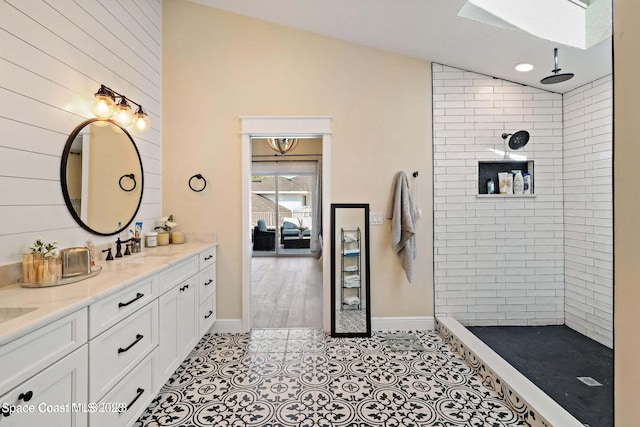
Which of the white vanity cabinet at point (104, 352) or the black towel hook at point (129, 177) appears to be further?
the black towel hook at point (129, 177)

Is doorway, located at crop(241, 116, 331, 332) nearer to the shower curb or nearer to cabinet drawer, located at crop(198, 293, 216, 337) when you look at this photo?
cabinet drawer, located at crop(198, 293, 216, 337)

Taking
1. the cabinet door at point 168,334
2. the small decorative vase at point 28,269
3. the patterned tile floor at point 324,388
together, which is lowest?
the patterned tile floor at point 324,388

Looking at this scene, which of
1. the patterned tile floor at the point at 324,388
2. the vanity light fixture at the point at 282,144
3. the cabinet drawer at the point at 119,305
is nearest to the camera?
the cabinet drawer at the point at 119,305

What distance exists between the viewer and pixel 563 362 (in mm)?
Result: 2461

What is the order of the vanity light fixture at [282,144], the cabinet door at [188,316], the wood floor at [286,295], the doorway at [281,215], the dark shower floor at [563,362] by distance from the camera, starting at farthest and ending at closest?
the doorway at [281,215]
the vanity light fixture at [282,144]
the wood floor at [286,295]
the cabinet door at [188,316]
the dark shower floor at [563,362]

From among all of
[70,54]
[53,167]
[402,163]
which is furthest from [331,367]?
[70,54]

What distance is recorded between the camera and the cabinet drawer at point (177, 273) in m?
1.96

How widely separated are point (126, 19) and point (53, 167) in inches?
58.9

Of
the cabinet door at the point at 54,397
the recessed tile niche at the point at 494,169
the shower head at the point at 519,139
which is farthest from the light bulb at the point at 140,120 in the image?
the shower head at the point at 519,139

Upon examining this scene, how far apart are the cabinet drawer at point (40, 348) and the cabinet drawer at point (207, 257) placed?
4.50ft

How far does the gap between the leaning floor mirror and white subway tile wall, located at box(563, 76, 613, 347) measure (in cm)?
208

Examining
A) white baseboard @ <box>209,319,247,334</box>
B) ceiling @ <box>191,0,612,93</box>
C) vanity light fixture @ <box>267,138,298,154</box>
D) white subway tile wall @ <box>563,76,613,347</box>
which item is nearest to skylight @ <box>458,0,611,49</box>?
ceiling @ <box>191,0,612,93</box>

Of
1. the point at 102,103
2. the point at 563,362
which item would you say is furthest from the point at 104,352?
the point at 563,362

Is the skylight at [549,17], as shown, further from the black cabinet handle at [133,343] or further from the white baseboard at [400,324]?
the black cabinet handle at [133,343]
